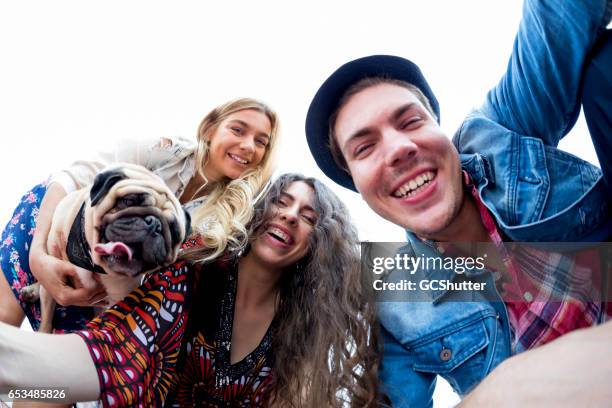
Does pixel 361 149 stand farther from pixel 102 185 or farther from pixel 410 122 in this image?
pixel 102 185

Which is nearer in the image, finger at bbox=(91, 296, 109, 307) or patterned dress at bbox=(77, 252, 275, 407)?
patterned dress at bbox=(77, 252, 275, 407)

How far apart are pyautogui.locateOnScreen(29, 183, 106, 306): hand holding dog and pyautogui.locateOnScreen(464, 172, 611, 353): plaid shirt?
35.5 inches

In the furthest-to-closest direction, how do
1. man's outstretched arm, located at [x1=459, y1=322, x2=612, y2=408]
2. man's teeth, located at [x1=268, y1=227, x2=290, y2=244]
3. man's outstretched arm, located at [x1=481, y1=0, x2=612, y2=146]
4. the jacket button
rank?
1. man's teeth, located at [x1=268, y1=227, x2=290, y2=244]
2. the jacket button
3. man's outstretched arm, located at [x1=481, y1=0, x2=612, y2=146]
4. man's outstretched arm, located at [x1=459, y1=322, x2=612, y2=408]

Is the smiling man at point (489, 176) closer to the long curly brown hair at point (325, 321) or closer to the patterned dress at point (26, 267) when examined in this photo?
the long curly brown hair at point (325, 321)

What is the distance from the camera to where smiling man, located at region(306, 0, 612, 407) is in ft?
2.60

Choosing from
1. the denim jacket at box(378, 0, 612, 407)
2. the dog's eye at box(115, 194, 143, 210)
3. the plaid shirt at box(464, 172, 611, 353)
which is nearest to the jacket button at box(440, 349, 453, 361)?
the denim jacket at box(378, 0, 612, 407)

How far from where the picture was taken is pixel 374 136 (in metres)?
1.01

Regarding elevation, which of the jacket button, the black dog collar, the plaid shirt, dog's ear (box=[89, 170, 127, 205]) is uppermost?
dog's ear (box=[89, 170, 127, 205])

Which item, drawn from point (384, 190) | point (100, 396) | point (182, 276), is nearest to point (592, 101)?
point (384, 190)

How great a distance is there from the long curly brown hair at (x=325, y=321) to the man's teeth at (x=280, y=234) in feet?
0.11

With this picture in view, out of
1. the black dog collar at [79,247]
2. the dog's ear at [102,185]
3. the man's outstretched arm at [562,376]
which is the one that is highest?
the dog's ear at [102,185]

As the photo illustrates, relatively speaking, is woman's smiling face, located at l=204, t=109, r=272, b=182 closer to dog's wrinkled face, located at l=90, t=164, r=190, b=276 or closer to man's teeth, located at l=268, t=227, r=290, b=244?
man's teeth, located at l=268, t=227, r=290, b=244

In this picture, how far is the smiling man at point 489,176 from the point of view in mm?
792

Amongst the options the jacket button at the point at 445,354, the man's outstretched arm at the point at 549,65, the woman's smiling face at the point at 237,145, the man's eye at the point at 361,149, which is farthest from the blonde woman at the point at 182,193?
the man's outstretched arm at the point at 549,65
